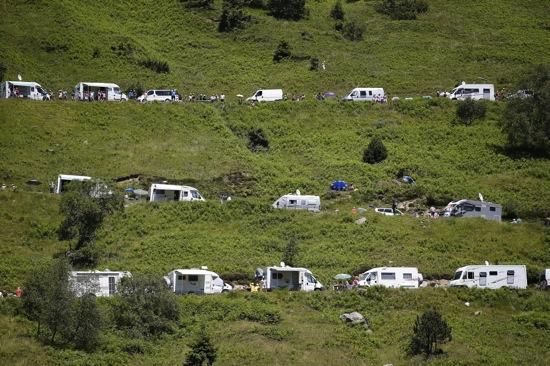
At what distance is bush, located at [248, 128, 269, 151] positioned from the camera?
377 ft

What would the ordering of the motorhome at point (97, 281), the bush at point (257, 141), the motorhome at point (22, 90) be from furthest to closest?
the motorhome at point (22, 90)
the bush at point (257, 141)
the motorhome at point (97, 281)

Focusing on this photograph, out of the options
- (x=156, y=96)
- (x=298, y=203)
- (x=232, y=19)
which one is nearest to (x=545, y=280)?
(x=298, y=203)

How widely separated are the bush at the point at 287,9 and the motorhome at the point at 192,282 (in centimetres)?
7658

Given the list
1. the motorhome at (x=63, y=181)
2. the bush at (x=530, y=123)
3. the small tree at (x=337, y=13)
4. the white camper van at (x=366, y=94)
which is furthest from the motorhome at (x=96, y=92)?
the small tree at (x=337, y=13)

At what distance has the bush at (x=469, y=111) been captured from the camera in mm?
120375

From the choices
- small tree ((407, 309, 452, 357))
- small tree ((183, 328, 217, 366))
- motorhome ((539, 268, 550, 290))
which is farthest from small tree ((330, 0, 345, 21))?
small tree ((183, 328, 217, 366))

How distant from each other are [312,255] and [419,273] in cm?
806

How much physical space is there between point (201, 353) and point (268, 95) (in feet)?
199

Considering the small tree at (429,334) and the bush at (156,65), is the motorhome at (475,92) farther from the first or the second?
the small tree at (429,334)

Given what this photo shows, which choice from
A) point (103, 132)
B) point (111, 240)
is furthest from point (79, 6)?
point (111, 240)

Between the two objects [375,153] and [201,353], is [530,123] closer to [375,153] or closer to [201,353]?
[375,153]

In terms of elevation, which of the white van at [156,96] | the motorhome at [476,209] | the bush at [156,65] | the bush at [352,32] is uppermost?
the bush at [352,32]

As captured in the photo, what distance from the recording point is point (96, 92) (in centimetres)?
11994

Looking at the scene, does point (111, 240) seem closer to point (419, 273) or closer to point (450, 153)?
point (419, 273)
